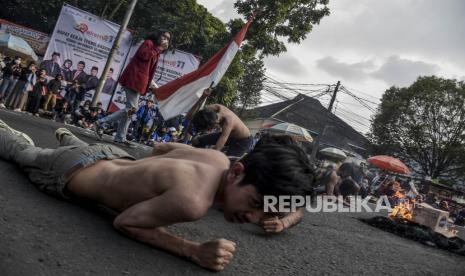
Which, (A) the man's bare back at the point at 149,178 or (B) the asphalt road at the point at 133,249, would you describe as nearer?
(B) the asphalt road at the point at 133,249

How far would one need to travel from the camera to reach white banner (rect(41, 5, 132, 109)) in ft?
42.7

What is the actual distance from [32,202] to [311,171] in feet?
4.90

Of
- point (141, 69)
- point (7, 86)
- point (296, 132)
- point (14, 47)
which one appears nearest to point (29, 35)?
point (14, 47)

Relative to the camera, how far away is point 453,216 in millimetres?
15477

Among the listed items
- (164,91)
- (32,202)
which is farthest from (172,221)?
(164,91)

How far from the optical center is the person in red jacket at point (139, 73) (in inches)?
237

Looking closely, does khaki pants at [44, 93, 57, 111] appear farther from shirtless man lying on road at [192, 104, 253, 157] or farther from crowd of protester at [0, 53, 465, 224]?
shirtless man lying on road at [192, 104, 253, 157]

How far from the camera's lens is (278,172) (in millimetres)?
1705

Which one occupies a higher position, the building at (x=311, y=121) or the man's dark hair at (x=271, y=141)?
the building at (x=311, y=121)

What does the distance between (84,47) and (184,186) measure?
42.5 ft

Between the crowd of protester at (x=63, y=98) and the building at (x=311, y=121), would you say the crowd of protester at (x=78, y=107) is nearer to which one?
the crowd of protester at (x=63, y=98)

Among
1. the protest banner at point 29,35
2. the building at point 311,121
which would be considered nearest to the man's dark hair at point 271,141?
the protest banner at point 29,35

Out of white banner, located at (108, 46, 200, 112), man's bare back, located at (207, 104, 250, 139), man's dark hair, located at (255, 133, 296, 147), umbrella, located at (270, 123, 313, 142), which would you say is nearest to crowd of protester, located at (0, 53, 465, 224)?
white banner, located at (108, 46, 200, 112)

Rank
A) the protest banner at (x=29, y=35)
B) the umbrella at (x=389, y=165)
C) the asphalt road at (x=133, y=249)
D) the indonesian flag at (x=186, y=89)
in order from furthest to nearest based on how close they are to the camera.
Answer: the protest banner at (x=29, y=35) < the umbrella at (x=389, y=165) < the indonesian flag at (x=186, y=89) < the asphalt road at (x=133, y=249)
